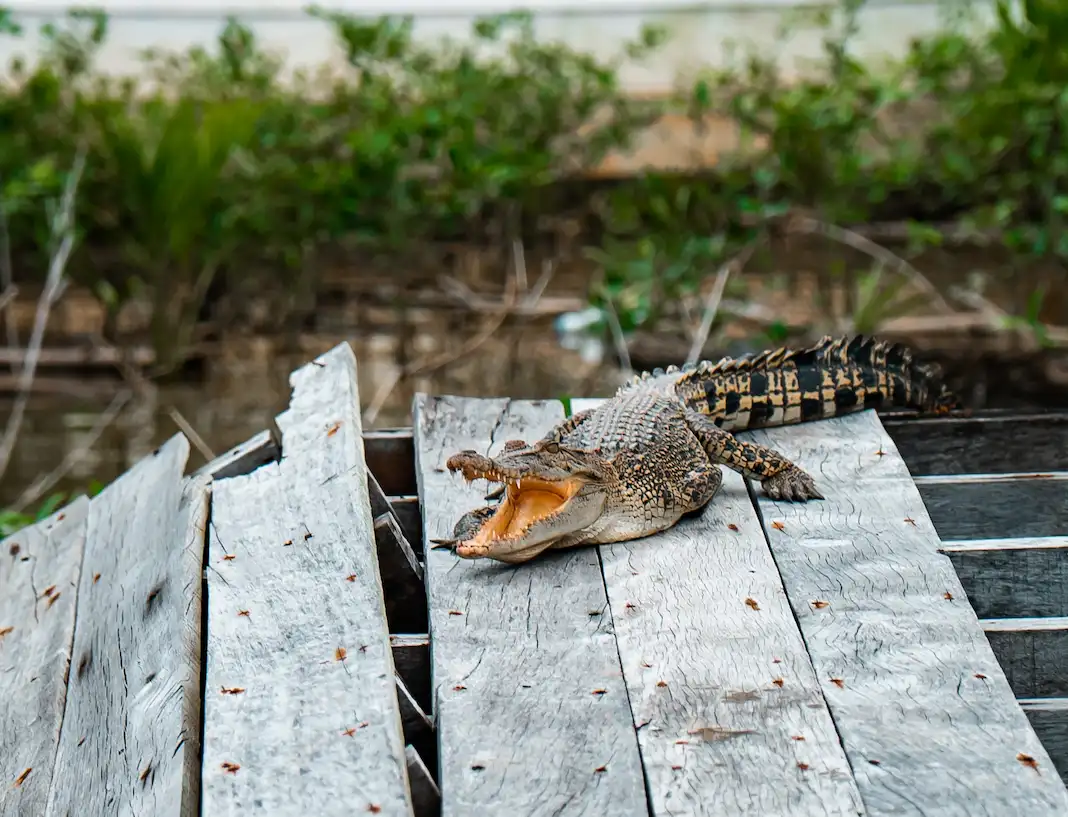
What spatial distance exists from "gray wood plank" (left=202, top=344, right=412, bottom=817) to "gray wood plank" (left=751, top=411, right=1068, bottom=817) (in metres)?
0.74

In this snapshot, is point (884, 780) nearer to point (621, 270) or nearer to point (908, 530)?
point (908, 530)

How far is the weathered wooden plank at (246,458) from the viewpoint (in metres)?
3.08

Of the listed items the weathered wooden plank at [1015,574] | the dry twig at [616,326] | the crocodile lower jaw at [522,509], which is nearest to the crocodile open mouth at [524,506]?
the crocodile lower jaw at [522,509]

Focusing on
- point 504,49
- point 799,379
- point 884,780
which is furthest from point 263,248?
point 884,780

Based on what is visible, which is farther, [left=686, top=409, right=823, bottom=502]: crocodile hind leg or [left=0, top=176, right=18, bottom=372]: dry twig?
[left=0, top=176, right=18, bottom=372]: dry twig

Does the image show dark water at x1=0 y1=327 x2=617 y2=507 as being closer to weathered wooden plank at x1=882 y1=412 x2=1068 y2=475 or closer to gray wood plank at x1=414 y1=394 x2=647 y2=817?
weathered wooden plank at x1=882 y1=412 x2=1068 y2=475

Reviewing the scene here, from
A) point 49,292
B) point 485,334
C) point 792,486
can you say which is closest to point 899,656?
point 792,486

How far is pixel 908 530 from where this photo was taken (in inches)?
107

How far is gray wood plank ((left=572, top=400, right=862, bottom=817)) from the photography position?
6.30 ft

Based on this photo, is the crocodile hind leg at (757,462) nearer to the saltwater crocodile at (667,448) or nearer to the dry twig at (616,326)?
the saltwater crocodile at (667,448)

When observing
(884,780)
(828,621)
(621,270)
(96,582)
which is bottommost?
(884,780)

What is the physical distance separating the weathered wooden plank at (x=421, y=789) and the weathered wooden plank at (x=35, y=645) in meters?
0.83

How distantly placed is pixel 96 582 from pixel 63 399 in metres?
4.47

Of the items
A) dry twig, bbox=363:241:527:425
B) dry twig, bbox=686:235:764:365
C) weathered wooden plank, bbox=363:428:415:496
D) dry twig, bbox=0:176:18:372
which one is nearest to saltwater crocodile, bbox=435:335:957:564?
weathered wooden plank, bbox=363:428:415:496
